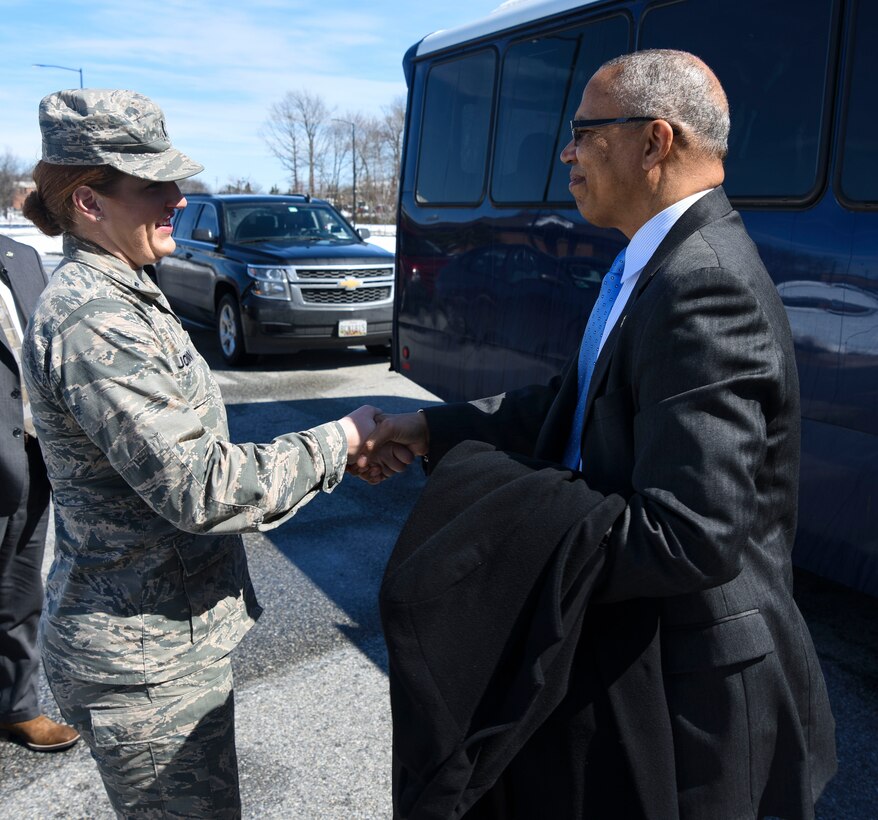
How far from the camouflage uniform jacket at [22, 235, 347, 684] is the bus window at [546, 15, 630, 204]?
3531 mm

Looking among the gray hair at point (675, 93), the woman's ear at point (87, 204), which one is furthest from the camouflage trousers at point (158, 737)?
the gray hair at point (675, 93)

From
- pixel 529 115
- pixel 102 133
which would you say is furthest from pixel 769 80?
pixel 102 133

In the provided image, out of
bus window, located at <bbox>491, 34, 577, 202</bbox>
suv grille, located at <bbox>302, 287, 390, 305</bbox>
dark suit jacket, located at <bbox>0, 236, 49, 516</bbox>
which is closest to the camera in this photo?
dark suit jacket, located at <bbox>0, 236, 49, 516</bbox>

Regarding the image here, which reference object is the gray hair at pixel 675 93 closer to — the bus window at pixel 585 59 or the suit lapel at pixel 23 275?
the suit lapel at pixel 23 275

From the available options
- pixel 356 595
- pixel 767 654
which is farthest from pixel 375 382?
pixel 767 654

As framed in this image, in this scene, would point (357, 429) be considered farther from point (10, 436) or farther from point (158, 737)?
point (10, 436)

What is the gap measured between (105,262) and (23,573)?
69.5 inches

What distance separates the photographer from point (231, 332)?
1046 centimetres

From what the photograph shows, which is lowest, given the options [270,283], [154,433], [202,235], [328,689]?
[328,689]


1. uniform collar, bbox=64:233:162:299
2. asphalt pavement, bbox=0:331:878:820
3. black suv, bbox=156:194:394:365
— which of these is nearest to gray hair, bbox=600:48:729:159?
uniform collar, bbox=64:233:162:299

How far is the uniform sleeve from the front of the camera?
1.59 m

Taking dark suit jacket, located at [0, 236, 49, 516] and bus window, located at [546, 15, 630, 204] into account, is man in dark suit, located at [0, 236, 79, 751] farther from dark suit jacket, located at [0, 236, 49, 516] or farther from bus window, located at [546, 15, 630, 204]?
bus window, located at [546, 15, 630, 204]

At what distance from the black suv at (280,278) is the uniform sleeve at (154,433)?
8.34 metres

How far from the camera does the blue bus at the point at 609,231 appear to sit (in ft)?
11.4
